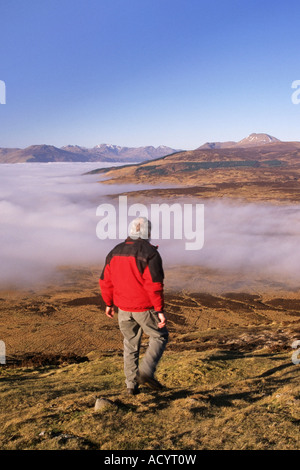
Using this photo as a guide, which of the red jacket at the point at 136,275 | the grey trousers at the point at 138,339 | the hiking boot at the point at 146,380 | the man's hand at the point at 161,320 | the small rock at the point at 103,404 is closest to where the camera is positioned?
the small rock at the point at 103,404

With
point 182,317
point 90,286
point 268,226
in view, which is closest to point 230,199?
point 268,226

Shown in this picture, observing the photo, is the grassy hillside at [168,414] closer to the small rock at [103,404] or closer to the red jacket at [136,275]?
A: the small rock at [103,404]

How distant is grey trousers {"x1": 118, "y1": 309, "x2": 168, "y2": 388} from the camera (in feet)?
18.2

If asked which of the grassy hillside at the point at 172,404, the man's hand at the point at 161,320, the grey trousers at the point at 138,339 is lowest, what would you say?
the grassy hillside at the point at 172,404

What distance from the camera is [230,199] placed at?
395 feet

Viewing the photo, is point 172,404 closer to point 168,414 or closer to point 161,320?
point 168,414

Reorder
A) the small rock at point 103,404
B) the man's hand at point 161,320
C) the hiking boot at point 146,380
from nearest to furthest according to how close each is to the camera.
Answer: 1. the small rock at point 103,404
2. the man's hand at point 161,320
3. the hiking boot at point 146,380

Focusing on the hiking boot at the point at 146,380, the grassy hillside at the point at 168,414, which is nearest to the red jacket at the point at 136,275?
the hiking boot at the point at 146,380

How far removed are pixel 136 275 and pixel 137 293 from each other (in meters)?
0.27

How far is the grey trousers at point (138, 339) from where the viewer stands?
5.56 meters

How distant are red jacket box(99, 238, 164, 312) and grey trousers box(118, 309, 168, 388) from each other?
0.14 meters

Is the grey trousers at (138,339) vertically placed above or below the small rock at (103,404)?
above

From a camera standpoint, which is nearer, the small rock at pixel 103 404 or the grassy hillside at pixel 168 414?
the grassy hillside at pixel 168 414

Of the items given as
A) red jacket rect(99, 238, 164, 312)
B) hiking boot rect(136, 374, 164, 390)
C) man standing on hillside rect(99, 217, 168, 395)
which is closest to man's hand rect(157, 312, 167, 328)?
man standing on hillside rect(99, 217, 168, 395)
